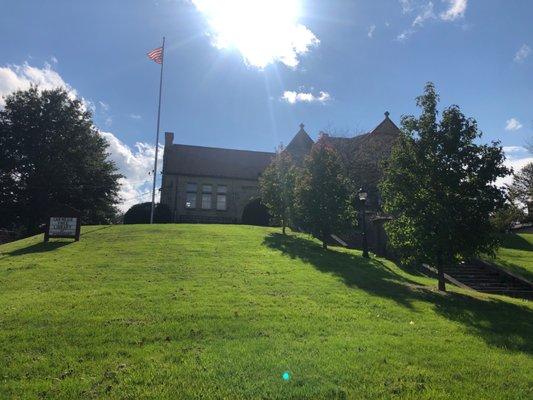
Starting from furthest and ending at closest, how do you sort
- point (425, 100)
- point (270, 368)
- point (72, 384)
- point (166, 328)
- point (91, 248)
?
point (91, 248)
point (425, 100)
point (166, 328)
point (270, 368)
point (72, 384)

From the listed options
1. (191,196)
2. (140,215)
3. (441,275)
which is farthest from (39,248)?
(191,196)

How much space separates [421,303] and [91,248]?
43.4ft

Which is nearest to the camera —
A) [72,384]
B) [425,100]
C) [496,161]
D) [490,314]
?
[72,384]

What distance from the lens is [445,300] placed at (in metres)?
12.4

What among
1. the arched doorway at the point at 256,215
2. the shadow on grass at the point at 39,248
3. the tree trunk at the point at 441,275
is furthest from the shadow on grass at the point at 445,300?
the arched doorway at the point at 256,215

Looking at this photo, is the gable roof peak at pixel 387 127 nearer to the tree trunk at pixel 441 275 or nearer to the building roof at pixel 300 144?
the building roof at pixel 300 144

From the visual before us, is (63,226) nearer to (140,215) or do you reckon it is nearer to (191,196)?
(140,215)

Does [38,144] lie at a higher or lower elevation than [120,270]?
higher

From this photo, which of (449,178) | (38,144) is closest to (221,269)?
(449,178)

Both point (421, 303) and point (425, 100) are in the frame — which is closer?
point (421, 303)

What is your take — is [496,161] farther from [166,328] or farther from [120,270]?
[120,270]

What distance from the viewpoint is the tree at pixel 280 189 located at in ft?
85.4

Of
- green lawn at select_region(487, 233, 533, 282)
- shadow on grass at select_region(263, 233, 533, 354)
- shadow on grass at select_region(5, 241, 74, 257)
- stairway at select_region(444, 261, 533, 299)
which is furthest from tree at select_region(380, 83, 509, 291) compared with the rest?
shadow on grass at select_region(5, 241, 74, 257)

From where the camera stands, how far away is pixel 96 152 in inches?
1833
